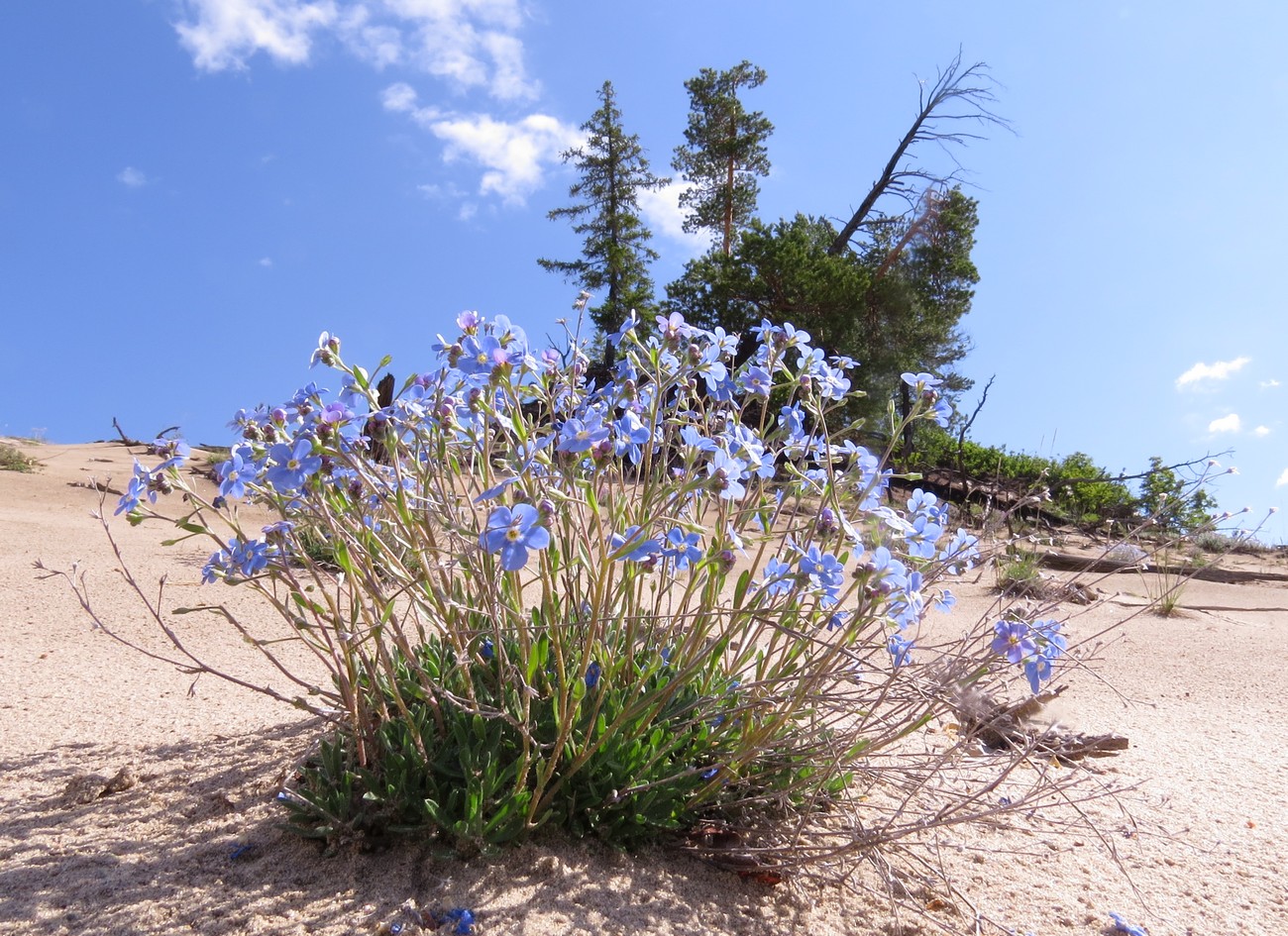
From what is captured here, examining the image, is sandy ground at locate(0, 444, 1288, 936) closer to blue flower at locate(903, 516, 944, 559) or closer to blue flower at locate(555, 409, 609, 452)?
blue flower at locate(903, 516, 944, 559)

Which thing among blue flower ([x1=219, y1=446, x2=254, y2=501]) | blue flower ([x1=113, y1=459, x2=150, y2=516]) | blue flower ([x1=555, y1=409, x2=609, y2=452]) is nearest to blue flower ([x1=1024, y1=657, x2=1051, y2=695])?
blue flower ([x1=555, y1=409, x2=609, y2=452])

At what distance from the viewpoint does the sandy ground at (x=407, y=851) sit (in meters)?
1.80

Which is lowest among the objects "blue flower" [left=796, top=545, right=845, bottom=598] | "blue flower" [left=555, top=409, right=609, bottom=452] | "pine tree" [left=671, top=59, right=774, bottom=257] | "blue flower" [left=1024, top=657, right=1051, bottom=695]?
"blue flower" [left=1024, top=657, right=1051, bottom=695]

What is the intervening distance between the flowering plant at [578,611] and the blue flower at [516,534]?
12 centimetres

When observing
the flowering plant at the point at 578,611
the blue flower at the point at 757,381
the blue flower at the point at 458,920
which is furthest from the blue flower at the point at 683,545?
the blue flower at the point at 458,920

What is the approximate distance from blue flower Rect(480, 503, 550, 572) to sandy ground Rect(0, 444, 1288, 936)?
33.1 inches

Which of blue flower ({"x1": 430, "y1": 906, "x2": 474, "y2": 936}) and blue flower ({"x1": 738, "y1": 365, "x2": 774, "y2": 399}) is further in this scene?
blue flower ({"x1": 738, "y1": 365, "x2": 774, "y2": 399})

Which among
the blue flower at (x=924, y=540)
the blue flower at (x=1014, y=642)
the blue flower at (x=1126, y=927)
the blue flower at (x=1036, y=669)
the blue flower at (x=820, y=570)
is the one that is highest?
the blue flower at (x=924, y=540)

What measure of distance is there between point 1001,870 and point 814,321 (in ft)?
52.8

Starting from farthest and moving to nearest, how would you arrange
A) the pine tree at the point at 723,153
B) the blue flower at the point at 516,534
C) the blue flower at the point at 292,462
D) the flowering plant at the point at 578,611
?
the pine tree at the point at 723,153, the flowering plant at the point at 578,611, the blue flower at the point at 292,462, the blue flower at the point at 516,534

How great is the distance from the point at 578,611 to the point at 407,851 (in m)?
0.65

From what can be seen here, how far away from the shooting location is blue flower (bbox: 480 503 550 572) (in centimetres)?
141

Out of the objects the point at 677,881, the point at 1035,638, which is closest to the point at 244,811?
the point at 677,881

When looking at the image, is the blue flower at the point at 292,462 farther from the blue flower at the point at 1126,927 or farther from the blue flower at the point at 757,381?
the blue flower at the point at 1126,927
